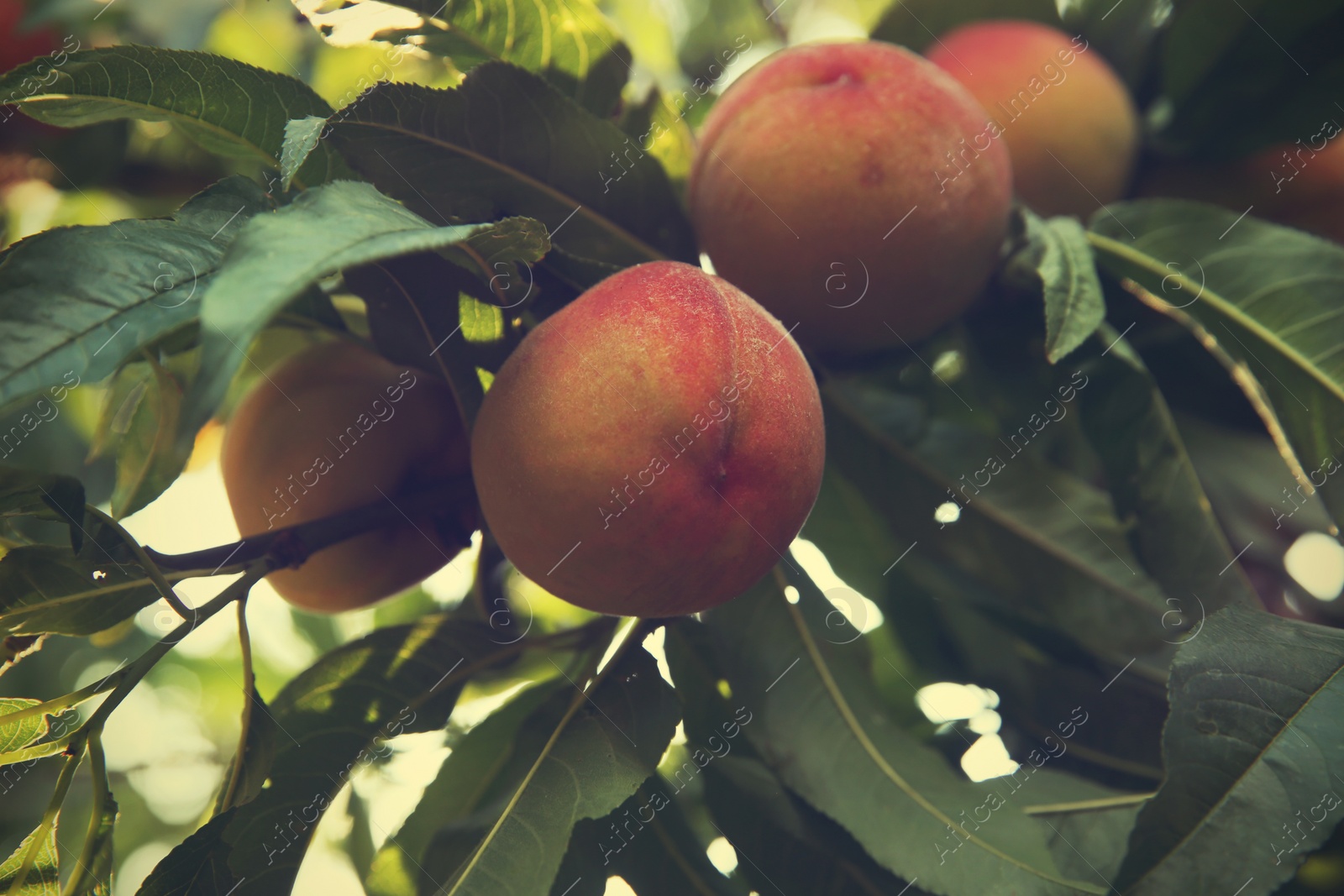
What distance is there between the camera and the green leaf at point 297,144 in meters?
0.72

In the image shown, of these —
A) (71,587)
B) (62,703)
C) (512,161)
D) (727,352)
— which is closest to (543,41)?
(512,161)

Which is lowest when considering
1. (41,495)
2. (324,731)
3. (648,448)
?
(324,731)

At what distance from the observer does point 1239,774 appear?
33.0 inches

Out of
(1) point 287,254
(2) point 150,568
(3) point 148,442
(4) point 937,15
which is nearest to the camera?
(1) point 287,254

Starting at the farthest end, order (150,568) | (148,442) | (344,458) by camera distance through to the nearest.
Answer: (148,442) < (344,458) < (150,568)

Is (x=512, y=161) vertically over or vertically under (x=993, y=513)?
over

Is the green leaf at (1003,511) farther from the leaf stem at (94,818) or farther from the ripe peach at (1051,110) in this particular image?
the leaf stem at (94,818)

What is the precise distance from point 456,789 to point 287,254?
882 mm

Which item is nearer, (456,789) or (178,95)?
(178,95)

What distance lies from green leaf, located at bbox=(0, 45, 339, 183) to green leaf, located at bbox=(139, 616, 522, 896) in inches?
22.2

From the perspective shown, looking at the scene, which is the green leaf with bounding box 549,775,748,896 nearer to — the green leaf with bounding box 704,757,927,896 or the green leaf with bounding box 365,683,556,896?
the green leaf with bounding box 704,757,927,896

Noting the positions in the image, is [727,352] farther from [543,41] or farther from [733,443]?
[543,41]

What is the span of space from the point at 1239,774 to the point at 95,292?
3.39 ft

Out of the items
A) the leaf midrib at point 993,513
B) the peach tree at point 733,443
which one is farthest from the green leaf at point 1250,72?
the leaf midrib at point 993,513
